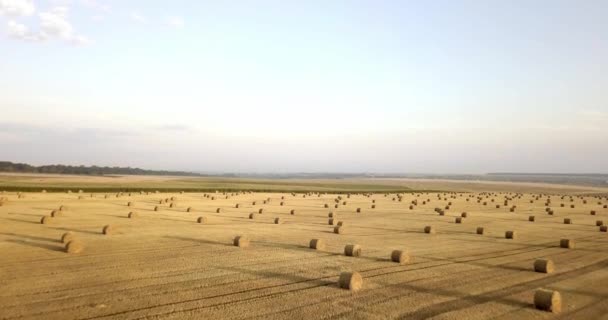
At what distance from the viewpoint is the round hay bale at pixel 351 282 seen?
13312 mm

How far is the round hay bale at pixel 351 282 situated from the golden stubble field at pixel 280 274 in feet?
0.55

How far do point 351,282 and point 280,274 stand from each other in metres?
2.81

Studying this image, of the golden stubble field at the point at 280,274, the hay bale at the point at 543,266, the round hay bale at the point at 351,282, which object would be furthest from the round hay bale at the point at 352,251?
the hay bale at the point at 543,266

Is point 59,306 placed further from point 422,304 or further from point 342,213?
point 342,213

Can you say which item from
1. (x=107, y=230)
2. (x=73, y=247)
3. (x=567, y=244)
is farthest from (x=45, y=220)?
(x=567, y=244)

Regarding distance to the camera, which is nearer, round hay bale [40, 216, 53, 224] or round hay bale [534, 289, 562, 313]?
round hay bale [534, 289, 562, 313]

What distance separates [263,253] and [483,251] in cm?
925

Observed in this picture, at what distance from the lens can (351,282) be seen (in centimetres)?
1330

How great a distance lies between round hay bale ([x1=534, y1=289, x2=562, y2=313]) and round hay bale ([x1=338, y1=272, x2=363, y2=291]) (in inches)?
172

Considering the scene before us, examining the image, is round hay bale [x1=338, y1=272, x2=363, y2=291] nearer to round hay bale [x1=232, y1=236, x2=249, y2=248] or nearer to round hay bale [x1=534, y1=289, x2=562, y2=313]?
round hay bale [x1=534, y1=289, x2=562, y2=313]

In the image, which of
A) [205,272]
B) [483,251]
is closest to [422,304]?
[205,272]

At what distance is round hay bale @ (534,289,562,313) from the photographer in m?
11.7

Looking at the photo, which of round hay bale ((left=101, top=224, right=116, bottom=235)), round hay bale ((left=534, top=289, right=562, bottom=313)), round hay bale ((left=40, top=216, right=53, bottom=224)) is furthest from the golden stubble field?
round hay bale ((left=40, top=216, right=53, bottom=224))

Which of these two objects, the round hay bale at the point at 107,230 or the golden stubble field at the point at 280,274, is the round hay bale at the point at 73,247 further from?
the round hay bale at the point at 107,230
